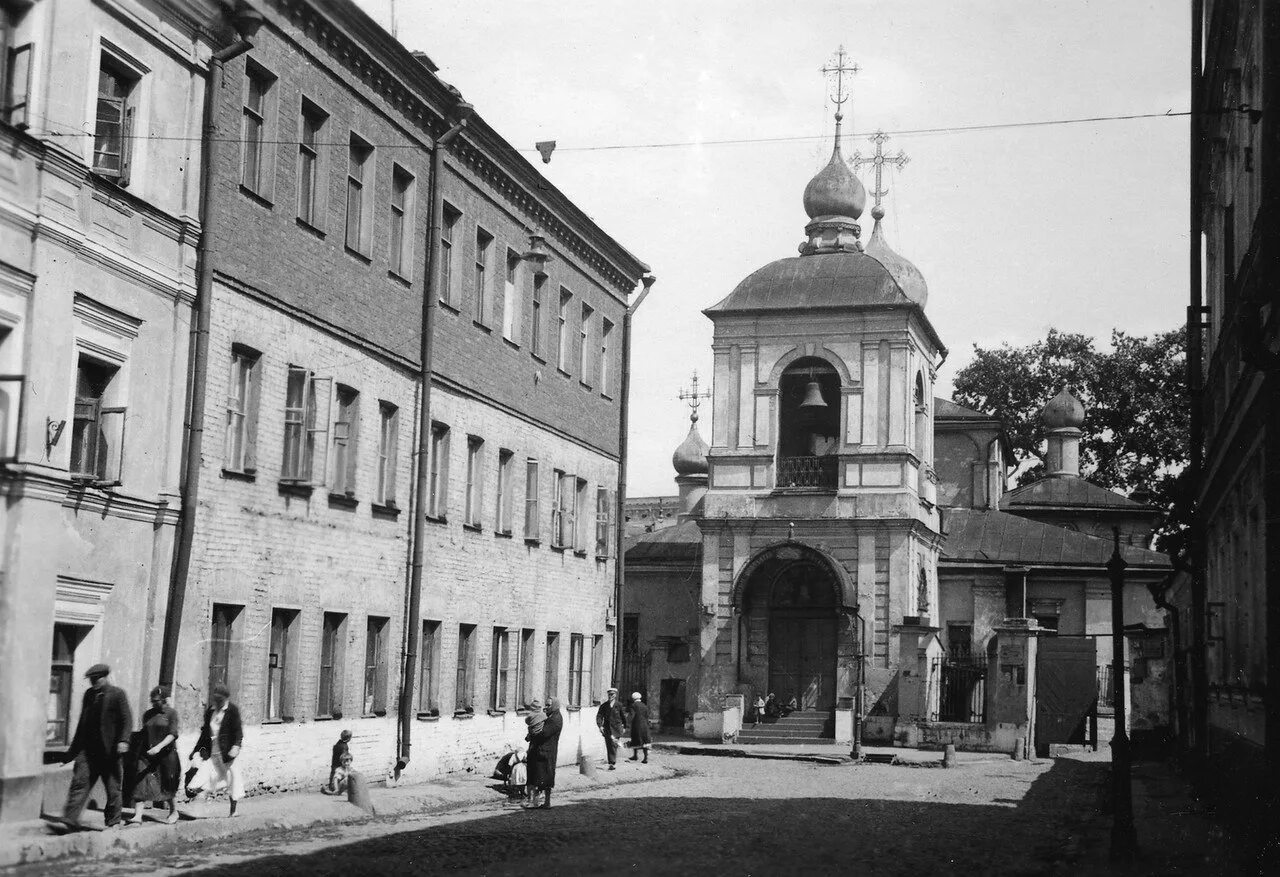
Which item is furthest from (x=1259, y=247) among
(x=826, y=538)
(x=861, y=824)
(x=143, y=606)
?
(x=826, y=538)

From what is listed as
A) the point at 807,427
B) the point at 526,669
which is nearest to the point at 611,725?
the point at 526,669

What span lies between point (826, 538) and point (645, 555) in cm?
859

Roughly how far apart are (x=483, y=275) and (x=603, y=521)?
836 cm

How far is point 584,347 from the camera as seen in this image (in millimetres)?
34875

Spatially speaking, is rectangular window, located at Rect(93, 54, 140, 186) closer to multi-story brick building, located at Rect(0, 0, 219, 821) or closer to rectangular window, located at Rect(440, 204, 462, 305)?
multi-story brick building, located at Rect(0, 0, 219, 821)

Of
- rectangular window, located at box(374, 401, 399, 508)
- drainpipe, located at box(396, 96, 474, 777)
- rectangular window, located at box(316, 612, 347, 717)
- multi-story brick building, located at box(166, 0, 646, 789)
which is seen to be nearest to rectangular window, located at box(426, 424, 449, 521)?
multi-story brick building, located at box(166, 0, 646, 789)

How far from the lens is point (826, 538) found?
4600cm

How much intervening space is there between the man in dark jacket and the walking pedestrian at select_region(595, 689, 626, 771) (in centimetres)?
1589

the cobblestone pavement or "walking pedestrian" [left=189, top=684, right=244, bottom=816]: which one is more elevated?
"walking pedestrian" [left=189, top=684, right=244, bottom=816]

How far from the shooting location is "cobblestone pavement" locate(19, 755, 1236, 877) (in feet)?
49.3

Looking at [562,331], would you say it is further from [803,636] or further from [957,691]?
[957,691]

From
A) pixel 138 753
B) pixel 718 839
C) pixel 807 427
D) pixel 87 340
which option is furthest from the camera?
pixel 807 427

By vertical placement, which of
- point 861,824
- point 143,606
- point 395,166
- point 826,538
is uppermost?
point 395,166

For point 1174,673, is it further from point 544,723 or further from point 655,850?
point 655,850
